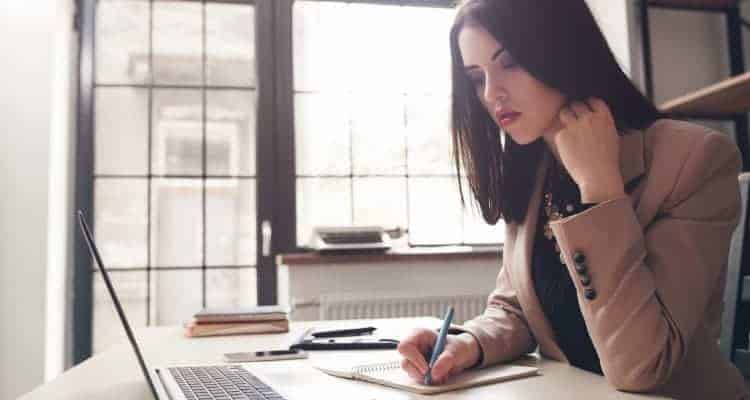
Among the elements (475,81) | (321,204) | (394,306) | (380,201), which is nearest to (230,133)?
(321,204)

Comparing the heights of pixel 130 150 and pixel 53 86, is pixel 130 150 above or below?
below

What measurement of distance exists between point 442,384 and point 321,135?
7.47 feet

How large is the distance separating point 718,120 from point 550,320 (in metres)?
2.01

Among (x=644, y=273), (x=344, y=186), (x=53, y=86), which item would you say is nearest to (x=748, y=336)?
(x=644, y=273)

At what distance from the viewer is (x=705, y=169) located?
89 centimetres

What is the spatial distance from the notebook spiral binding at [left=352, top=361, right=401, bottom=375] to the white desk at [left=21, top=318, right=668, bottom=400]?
0.03m

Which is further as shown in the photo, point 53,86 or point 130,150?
point 130,150

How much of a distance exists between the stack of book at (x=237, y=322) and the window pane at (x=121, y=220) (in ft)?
4.97

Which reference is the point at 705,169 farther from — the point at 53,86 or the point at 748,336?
the point at 53,86

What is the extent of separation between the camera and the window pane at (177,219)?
2.90 meters

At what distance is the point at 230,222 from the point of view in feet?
9.60

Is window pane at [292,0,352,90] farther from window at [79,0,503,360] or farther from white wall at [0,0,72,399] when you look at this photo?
white wall at [0,0,72,399]

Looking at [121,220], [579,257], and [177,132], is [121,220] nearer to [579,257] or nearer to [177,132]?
[177,132]

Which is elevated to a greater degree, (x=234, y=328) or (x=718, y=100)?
(x=718, y=100)
